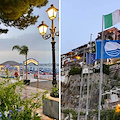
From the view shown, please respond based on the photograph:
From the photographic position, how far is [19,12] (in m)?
1.19

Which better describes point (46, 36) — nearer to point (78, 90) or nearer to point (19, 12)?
point (19, 12)

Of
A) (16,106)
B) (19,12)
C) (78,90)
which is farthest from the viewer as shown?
(78,90)

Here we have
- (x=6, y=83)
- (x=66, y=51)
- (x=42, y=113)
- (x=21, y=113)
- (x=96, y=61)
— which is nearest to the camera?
(x=21, y=113)

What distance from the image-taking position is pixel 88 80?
1.99m

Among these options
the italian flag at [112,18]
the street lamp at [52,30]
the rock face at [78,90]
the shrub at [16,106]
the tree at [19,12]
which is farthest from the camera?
the rock face at [78,90]

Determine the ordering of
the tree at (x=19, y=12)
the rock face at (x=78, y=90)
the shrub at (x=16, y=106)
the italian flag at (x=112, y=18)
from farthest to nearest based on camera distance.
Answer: the rock face at (x=78, y=90) → the italian flag at (x=112, y=18) → the tree at (x=19, y=12) → the shrub at (x=16, y=106)

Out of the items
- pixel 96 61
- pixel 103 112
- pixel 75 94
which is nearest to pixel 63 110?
pixel 75 94

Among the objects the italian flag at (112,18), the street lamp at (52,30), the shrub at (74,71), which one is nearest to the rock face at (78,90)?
the shrub at (74,71)

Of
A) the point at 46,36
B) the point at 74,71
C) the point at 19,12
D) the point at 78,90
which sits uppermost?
the point at 19,12

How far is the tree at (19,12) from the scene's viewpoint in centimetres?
110

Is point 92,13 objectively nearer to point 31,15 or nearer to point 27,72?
point 31,15

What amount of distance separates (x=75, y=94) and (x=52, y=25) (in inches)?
44.1

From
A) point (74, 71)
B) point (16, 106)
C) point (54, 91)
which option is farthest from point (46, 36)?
point (74, 71)

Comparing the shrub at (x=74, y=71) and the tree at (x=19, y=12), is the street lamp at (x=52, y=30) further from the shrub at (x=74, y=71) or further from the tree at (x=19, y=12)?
the shrub at (x=74, y=71)
